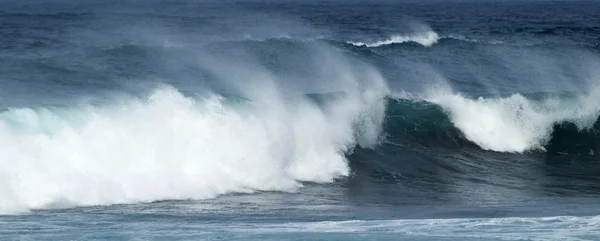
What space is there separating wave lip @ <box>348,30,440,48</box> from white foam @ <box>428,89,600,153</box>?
17877 mm

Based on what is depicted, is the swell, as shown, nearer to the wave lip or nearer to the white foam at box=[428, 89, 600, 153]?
the white foam at box=[428, 89, 600, 153]

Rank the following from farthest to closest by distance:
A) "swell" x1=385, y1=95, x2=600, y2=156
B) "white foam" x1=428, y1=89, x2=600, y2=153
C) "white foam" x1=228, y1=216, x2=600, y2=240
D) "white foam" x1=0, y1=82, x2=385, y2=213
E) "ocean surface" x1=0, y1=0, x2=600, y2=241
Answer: "white foam" x1=428, y1=89, x2=600, y2=153, "swell" x1=385, y1=95, x2=600, y2=156, "white foam" x1=0, y1=82, x2=385, y2=213, "ocean surface" x1=0, y1=0, x2=600, y2=241, "white foam" x1=228, y1=216, x2=600, y2=240

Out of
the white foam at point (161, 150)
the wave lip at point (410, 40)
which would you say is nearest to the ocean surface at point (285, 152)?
the white foam at point (161, 150)

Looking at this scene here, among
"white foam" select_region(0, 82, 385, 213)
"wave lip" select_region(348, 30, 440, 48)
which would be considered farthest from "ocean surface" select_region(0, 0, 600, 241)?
"wave lip" select_region(348, 30, 440, 48)

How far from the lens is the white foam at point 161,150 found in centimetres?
1609

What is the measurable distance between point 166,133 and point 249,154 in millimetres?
1607

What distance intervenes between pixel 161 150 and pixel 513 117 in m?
10.5

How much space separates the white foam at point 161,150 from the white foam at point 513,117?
12.7 feet

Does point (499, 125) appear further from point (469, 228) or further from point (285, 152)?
point (469, 228)

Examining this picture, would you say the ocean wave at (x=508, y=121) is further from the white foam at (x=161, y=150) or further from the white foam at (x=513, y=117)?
the white foam at (x=161, y=150)

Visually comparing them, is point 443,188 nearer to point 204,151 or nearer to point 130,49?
point 204,151

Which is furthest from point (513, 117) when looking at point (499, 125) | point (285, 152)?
point (285, 152)

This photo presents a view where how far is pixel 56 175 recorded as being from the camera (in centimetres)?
1622

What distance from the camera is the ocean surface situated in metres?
14.0
